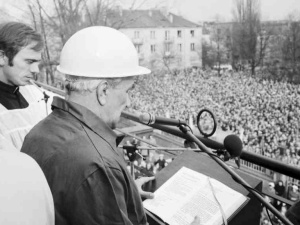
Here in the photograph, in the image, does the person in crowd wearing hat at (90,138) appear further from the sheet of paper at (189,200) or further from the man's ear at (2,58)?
the man's ear at (2,58)

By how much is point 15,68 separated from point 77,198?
1688 millimetres

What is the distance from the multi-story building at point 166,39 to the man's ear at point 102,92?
159 feet

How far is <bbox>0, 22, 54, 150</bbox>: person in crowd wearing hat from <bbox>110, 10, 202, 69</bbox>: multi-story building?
156 ft

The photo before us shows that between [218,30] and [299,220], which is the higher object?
[218,30]

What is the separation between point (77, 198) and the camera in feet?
4.07

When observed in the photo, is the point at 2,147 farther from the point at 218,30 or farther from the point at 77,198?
the point at 218,30

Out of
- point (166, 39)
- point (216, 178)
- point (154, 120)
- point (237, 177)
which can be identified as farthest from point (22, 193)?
point (166, 39)

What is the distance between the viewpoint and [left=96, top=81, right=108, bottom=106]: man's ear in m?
1.59

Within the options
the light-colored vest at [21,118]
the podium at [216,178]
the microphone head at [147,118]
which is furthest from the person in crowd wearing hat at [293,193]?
the microphone head at [147,118]

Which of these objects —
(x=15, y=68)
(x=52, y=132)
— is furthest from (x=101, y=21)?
(x=52, y=132)

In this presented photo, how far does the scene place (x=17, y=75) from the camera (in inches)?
101

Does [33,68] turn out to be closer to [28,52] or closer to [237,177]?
[28,52]

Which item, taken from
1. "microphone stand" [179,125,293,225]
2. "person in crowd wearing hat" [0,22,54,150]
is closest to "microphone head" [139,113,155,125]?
"microphone stand" [179,125,293,225]

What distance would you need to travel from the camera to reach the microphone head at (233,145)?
5.41ft
